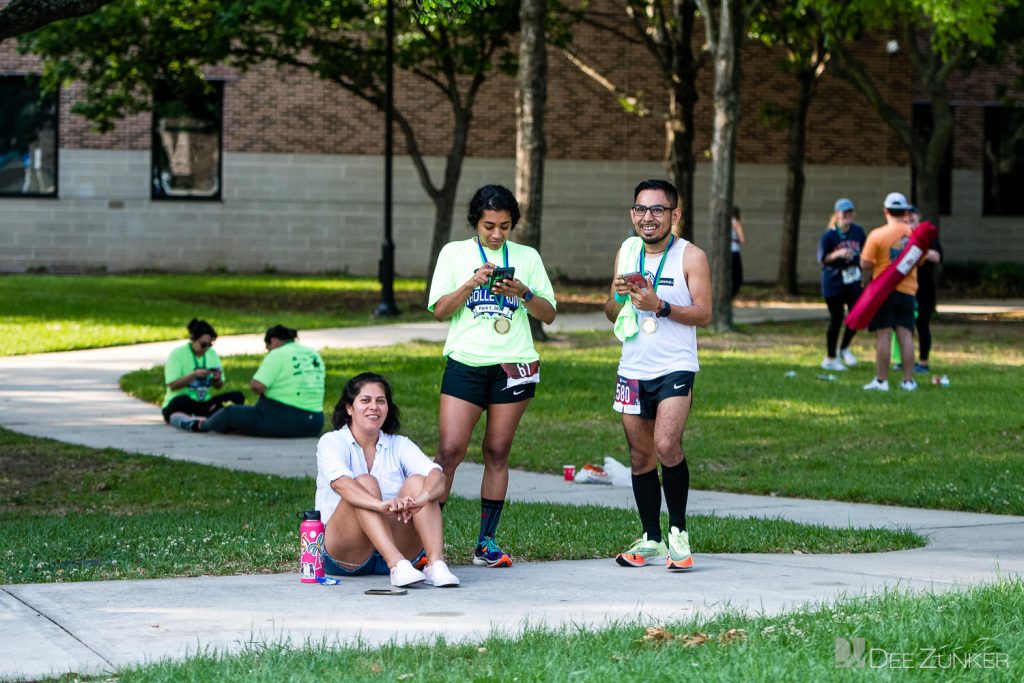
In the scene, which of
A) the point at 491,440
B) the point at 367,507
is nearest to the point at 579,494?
the point at 491,440

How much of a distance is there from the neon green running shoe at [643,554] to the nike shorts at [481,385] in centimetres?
91

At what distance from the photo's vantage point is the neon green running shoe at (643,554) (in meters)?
7.18

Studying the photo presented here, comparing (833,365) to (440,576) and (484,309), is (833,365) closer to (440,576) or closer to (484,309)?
(484,309)

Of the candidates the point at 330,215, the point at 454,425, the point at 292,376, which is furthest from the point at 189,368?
the point at 330,215

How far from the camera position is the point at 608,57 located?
112 feet

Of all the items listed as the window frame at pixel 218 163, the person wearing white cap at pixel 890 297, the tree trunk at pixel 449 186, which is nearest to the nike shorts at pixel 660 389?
the person wearing white cap at pixel 890 297

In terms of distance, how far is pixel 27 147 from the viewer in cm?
3388

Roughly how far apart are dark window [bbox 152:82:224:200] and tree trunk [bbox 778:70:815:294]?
1290 cm

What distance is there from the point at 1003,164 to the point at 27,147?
23.3m

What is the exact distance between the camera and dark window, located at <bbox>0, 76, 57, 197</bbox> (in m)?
33.6

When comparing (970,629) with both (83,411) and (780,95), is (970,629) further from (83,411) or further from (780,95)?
(780,95)

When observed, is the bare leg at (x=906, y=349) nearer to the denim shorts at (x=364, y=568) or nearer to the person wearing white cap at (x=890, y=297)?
the person wearing white cap at (x=890, y=297)

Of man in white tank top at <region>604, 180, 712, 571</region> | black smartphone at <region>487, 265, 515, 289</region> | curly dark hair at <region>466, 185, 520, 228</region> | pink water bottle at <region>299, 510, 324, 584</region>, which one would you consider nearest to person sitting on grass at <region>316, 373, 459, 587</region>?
pink water bottle at <region>299, 510, 324, 584</region>

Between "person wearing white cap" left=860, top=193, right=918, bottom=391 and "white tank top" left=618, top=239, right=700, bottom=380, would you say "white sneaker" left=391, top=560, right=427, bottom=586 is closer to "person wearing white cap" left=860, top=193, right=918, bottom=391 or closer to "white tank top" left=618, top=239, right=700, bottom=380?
"white tank top" left=618, top=239, right=700, bottom=380
